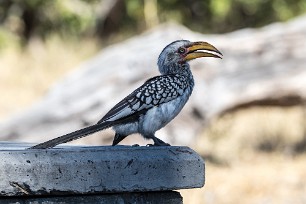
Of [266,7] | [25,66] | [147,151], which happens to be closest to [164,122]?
[147,151]

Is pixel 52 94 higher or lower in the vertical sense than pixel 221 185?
higher

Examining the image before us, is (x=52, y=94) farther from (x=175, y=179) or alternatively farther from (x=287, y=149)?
(x=175, y=179)

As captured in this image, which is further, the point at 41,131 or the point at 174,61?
the point at 41,131

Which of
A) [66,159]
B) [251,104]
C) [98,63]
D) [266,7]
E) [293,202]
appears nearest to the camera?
[66,159]

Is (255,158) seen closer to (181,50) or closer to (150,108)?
(181,50)

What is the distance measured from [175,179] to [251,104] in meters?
5.02

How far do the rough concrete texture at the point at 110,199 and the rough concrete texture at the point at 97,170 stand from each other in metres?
0.04

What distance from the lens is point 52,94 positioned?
9141 mm

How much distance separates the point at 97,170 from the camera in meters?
3.81

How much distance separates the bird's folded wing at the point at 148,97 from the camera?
428 cm

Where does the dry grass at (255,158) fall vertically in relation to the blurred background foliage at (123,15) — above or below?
below

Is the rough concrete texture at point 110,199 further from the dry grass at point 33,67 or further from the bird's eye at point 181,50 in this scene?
the dry grass at point 33,67

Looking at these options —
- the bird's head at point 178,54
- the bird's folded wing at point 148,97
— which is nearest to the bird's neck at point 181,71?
the bird's head at point 178,54

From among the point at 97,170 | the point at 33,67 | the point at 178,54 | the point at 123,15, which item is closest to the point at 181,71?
the point at 178,54
